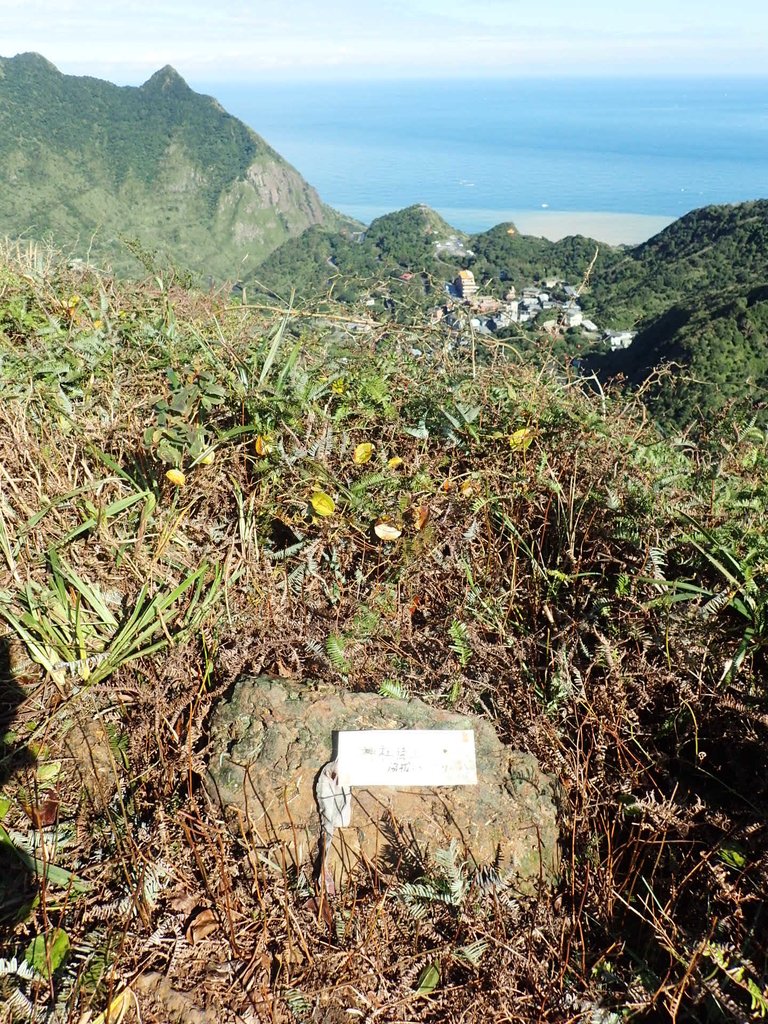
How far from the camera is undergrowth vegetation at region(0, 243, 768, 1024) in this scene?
5.17ft

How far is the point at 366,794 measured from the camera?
192cm

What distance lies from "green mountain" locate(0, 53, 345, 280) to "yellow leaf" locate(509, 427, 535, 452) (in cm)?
7787

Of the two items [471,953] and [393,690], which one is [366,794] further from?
[471,953]

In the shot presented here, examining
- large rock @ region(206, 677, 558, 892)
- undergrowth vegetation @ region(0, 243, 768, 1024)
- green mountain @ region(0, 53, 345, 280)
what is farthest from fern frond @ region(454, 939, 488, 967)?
green mountain @ region(0, 53, 345, 280)

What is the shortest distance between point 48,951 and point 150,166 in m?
111

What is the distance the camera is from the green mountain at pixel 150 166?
77500 mm

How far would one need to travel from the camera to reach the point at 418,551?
8.11ft

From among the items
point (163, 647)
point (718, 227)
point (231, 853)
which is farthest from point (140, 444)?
point (718, 227)

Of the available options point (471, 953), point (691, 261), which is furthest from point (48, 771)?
point (691, 261)

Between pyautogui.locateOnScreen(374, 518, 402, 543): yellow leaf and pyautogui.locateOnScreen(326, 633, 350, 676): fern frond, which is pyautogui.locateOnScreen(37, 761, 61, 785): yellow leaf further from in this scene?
pyautogui.locateOnScreen(374, 518, 402, 543): yellow leaf

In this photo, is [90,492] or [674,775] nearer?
[674,775]

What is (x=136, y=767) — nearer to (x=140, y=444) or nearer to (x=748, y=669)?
(x=140, y=444)

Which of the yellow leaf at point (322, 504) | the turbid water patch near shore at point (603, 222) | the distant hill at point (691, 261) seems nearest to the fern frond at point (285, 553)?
the yellow leaf at point (322, 504)

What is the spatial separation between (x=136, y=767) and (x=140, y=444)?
4.37ft
